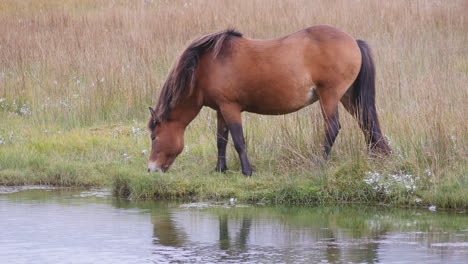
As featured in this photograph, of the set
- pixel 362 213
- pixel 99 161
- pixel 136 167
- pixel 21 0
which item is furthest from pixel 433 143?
pixel 21 0

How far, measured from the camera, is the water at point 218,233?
5.27 meters

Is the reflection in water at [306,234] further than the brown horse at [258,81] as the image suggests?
No

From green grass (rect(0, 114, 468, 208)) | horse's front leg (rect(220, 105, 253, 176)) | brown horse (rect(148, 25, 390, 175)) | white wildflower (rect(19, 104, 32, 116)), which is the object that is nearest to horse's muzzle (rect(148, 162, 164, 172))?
brown horse (rect(148, 25, 390, 175))

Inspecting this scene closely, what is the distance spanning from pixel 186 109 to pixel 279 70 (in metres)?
1.16

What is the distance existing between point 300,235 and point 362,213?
3.59ft

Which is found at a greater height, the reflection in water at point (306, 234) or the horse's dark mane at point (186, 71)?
the horse's dark mane at point (186, 71)

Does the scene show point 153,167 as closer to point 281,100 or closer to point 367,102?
point 281,100

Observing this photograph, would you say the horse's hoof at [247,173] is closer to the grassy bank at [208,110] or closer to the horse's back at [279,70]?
the grassy bank at [208,110]

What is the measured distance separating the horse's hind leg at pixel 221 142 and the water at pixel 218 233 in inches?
41.7

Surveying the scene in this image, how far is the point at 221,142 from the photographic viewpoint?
8.38 meters

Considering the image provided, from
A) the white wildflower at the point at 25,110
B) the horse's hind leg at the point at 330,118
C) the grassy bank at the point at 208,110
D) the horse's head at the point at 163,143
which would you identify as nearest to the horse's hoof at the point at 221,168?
the grassy bank at the point at 208,110

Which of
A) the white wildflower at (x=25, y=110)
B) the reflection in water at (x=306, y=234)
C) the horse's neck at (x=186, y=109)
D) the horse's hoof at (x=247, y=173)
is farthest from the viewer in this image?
the white wildflower at (x=25, y=110)

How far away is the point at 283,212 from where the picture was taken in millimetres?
6941

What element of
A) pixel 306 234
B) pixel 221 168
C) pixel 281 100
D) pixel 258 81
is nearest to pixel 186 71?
pixel 258 81
